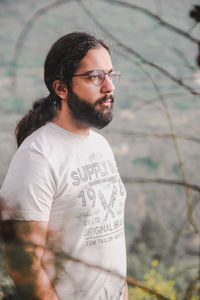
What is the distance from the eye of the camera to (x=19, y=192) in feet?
2.92

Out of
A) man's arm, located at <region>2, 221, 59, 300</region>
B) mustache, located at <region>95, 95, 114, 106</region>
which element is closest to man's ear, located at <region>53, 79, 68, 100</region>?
mustache, located at <region>95, 95, 114, 106</region>

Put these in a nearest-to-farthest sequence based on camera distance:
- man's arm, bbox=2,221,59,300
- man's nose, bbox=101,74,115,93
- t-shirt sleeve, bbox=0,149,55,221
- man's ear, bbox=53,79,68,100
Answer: man's arm, bbox=2,221,59,300 → t-shirt sleeve, bbox=0,149,55,221 → man's nose, bbox=101,74,115,93 → man's ear, bbox=53,79,68,100

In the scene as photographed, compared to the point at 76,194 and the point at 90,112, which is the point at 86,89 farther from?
the point at 76,194

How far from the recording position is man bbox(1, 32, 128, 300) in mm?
928

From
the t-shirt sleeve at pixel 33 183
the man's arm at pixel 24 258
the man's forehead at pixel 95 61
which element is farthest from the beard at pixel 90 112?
the man's arm at pixel 24 258

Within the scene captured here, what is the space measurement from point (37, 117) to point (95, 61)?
0.30 m

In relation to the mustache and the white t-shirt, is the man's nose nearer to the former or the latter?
the mustache

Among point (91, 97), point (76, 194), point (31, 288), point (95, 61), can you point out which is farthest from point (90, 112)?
point (31, 288)

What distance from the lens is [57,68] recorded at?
3.88 ft

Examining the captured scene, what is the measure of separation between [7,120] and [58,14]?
78.5 inches

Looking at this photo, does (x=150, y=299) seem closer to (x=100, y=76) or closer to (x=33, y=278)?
(x=100, y=76)

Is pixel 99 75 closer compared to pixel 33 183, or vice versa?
pixel 33 183

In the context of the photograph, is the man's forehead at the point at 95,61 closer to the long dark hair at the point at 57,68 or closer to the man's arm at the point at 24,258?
the long dark hair at the point at 57,68

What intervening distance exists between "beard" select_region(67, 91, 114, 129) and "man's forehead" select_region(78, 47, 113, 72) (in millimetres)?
104
